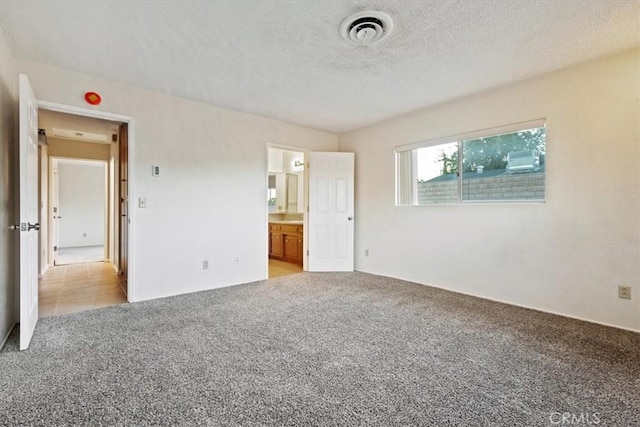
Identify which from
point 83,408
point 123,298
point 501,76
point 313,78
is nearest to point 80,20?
point 313,78

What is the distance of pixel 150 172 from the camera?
345cm

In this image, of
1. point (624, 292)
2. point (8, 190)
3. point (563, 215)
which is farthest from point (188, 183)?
point (624, 292)

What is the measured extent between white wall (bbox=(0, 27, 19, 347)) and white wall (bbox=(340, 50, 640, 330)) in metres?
4.26

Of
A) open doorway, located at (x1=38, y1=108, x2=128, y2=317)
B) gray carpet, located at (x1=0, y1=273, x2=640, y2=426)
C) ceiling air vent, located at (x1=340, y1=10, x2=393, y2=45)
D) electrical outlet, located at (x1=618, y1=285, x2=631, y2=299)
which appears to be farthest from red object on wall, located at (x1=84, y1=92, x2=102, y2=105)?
electrical outlet, located at (x1=618, y1=285, x2=631, y2=299)

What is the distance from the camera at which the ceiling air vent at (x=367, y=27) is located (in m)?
2.10

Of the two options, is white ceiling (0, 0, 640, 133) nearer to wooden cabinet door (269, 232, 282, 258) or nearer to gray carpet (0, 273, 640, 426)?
gray carpet (0, 273, 640, 426)

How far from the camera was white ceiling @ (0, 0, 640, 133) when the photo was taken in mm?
2031

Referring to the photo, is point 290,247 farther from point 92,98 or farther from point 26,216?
point 26,216

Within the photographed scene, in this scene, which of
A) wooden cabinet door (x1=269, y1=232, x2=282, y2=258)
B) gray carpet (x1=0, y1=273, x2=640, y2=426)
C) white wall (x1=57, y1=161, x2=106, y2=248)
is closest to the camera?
gray carpet (x1=0, y1=273, x2=640, y2=426)

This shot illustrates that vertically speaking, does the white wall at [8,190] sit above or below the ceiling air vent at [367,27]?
below

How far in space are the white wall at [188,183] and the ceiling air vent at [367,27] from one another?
2.31 meters

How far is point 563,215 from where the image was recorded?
2938 millimetres

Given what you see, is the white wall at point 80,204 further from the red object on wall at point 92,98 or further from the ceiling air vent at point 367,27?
the ceiling air vent at point 367,27

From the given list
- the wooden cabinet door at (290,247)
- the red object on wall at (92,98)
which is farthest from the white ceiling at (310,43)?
the wooden cabinet door at (290,247)
